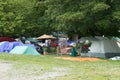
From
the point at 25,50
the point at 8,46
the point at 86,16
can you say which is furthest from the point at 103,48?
the point at 8,46

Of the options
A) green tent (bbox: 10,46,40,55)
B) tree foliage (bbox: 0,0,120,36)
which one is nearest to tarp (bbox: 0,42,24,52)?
green tent (bbox: 10,46,40,55)

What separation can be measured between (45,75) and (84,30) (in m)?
16.9

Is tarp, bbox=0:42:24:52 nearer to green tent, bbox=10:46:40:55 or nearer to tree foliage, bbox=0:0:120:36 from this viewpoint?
green tent, bbox=10:46:40:55

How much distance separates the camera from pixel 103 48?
111 feet

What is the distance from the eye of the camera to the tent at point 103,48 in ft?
111

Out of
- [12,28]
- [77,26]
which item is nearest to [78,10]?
[77,26]

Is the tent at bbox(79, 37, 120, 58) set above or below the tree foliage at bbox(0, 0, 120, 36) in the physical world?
below

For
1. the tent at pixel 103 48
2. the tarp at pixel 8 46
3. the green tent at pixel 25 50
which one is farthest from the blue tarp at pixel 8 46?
the tent at pixel 103 48

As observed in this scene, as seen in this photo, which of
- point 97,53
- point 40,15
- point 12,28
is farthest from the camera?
point 40,15

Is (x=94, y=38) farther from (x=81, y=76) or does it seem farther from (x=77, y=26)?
(x=81, y=76)

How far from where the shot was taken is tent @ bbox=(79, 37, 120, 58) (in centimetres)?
3378

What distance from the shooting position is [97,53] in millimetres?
34188

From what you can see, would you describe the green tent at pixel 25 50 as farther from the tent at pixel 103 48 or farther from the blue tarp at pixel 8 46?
the tent at pixel 103 48

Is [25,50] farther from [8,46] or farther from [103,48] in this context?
[103,48]
